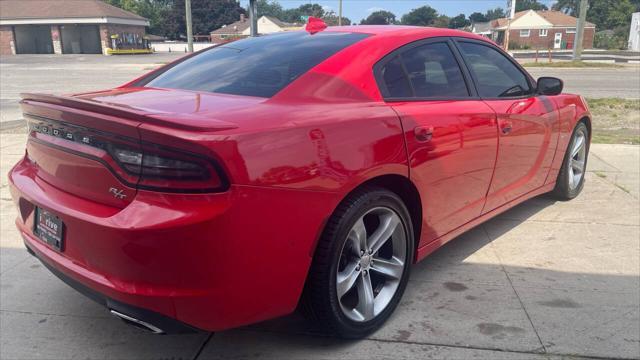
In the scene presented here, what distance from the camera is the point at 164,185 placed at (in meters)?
2.04

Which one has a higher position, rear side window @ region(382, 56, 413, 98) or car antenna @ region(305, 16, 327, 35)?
car antenna @ region(305, 16, 327, 35)

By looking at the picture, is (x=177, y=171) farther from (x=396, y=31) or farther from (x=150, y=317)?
(x=396, y=31)

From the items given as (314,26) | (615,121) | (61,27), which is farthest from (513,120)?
(61,27)

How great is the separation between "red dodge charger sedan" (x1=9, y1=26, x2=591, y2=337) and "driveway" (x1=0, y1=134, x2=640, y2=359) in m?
0.27

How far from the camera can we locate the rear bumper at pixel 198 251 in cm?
202

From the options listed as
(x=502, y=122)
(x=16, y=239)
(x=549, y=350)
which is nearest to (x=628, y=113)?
(x=502, y=122)

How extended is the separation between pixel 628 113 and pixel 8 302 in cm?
1105

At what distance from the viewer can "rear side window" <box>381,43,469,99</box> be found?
2986 mm

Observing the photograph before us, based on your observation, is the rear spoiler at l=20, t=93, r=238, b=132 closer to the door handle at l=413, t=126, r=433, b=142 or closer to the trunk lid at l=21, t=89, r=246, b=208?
the trunk lid at l=21, t=89, r=246, b=208

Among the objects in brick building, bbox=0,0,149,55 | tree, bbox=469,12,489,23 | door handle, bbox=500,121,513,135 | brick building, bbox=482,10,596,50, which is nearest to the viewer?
door handle, bbox=500,121,513,135

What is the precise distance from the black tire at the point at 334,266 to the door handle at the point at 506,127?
1.20m

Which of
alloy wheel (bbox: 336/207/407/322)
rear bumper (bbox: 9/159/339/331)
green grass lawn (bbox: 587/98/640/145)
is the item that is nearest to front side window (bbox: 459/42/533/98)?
alloy wheel (bbox: 336/207/407/322)

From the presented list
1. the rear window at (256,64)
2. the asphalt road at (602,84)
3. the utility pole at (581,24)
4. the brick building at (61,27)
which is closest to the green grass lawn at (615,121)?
the asphalt road at (602,84)

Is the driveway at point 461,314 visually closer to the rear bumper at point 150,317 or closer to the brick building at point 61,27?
the rear bumper at point 150,317
